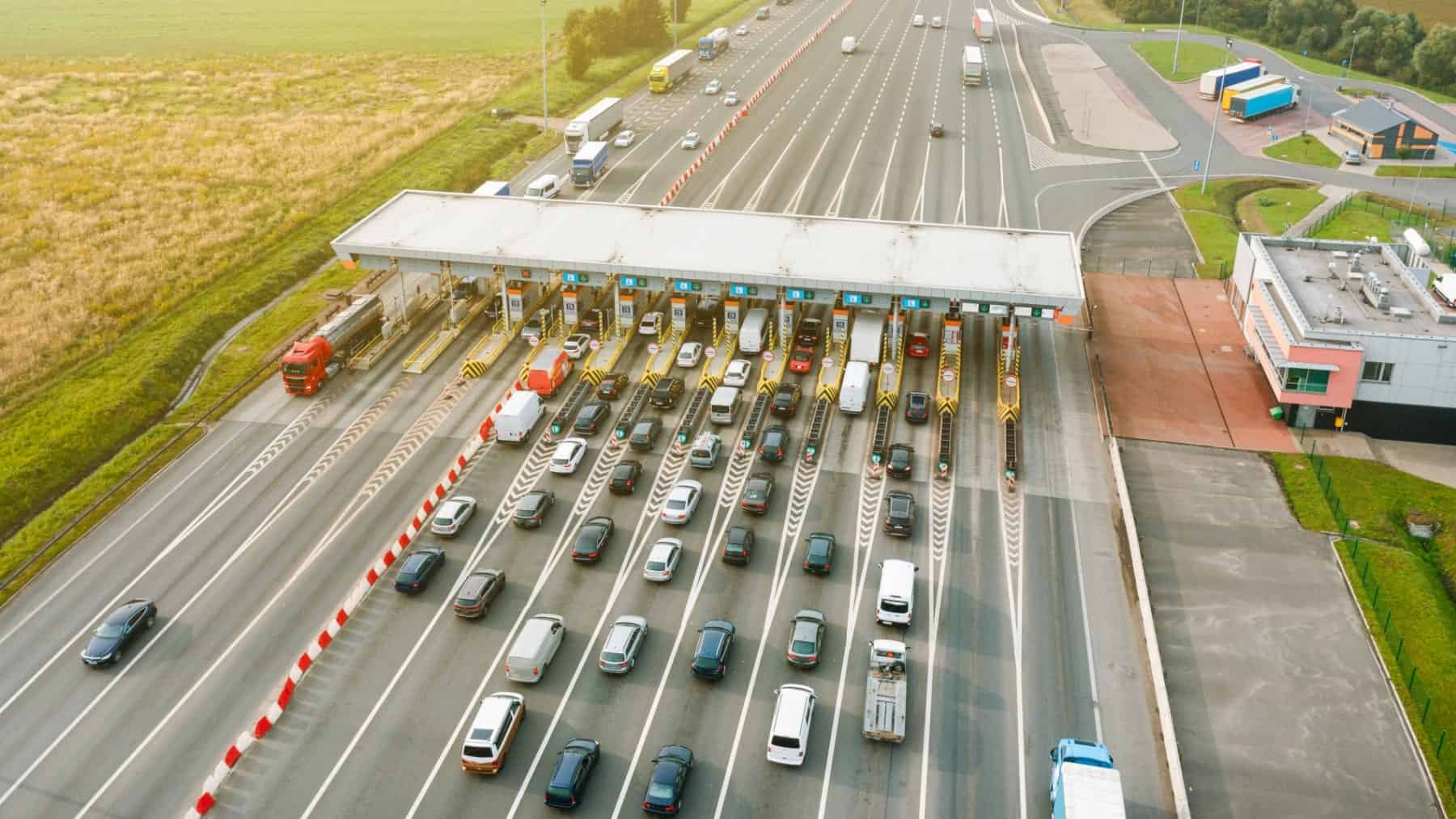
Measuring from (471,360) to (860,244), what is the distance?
27.2 meters

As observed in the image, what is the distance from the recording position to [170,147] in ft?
393

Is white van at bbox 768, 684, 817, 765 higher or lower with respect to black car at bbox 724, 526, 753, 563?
lower

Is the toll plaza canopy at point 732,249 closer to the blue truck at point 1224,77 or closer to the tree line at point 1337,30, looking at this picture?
the blue truck at point 1224,77

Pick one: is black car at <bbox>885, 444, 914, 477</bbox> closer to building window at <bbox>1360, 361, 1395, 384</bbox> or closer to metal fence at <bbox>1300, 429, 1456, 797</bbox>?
metal fence at <bbox>1300, 429, 1456, 797</bbox>

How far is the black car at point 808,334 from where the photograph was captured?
75062 millimetres

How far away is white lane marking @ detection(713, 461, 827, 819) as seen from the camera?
4297cm

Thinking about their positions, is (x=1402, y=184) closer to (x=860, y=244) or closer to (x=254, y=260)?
(x=860, y=244)

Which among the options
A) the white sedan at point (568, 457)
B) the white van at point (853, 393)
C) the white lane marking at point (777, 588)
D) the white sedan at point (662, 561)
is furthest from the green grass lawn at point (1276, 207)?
the white sedan at point (662, 561)

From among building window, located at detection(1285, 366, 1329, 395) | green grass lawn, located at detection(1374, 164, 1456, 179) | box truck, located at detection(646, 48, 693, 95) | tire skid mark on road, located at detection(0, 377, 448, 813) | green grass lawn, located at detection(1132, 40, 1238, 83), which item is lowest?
tire skid mark on road, located at detection(0, 377, 448, 813)

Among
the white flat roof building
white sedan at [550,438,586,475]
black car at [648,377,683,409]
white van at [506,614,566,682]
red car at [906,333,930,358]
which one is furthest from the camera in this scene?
red car at [906,333,930,358]

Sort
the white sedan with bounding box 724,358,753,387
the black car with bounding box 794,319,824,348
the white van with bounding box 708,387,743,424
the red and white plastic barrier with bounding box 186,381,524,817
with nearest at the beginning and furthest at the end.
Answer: the red and white plastic barrier with bounding box 186,381,524,817
the white van with bounding box 708,387,743,424
the white sedan with bounding box 724,358,753,387
the black car with bounding box 794,319,824,348

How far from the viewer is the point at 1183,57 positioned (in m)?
158

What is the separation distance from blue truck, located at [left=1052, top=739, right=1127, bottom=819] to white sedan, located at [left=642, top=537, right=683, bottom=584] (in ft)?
63.7

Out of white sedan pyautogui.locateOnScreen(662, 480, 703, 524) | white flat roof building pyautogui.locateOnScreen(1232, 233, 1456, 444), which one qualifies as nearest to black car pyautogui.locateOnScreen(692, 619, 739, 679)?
white sedan pyautogui.locateOnScreen(662, 480, 703, 524)
